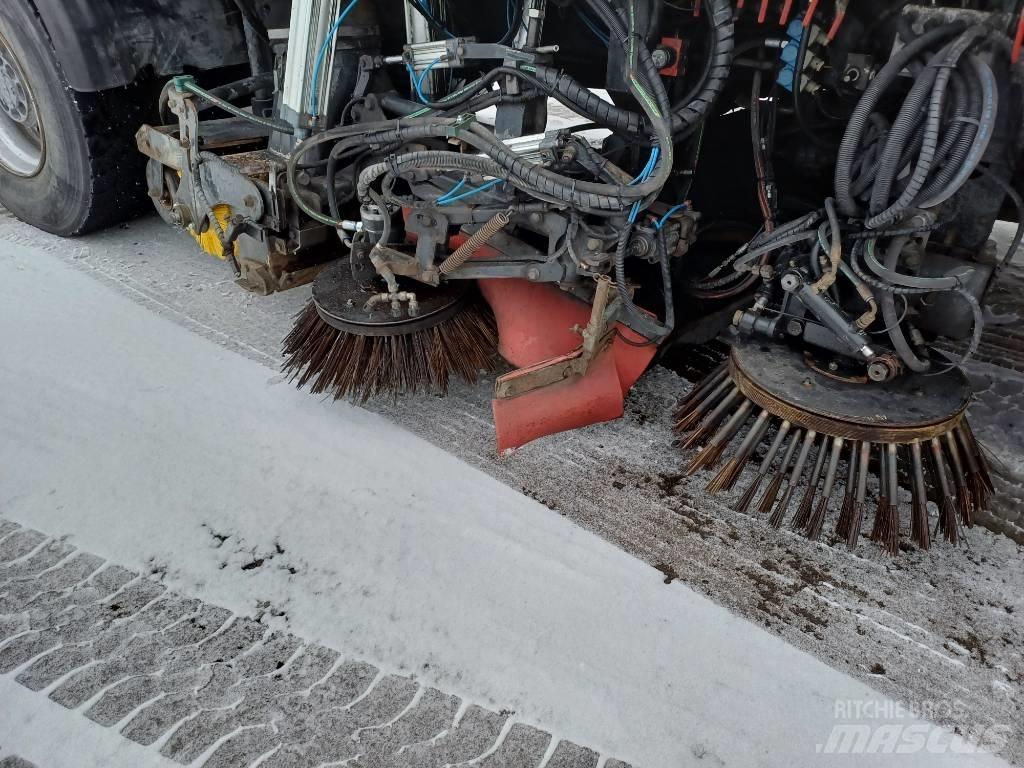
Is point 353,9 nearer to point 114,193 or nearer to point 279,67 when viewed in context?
point 279,67

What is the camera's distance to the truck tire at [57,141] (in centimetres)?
225

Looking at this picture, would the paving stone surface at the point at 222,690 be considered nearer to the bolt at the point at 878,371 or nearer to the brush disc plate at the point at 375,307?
the brush disc plate at the point at 375,307

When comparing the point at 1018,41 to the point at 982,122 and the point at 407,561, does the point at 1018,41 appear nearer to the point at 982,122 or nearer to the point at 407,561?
the point at 982,122

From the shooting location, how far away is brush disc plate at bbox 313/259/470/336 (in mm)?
1654

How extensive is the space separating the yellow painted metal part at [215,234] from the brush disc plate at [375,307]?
16.1 inches

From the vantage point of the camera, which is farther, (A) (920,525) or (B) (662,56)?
(B) (662,56)

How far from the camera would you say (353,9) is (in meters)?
1.77

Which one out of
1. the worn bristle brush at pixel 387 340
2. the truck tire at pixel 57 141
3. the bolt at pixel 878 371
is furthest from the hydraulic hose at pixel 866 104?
the truck tire at pixel 57 141

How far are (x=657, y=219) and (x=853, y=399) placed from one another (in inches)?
23.3

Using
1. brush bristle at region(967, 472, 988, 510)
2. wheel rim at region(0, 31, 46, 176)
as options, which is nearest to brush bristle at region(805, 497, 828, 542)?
brush bristle at region(967, 472, 988, 510)

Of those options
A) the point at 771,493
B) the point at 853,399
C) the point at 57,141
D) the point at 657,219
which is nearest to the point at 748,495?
the point at 771,493

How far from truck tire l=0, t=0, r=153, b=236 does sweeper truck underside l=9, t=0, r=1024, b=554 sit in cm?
43

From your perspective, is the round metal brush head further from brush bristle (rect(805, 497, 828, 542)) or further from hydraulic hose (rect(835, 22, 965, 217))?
hydraulic hose (rect(835, 22, 965, 217))

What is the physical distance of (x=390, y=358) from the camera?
1726 millimetres
